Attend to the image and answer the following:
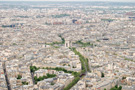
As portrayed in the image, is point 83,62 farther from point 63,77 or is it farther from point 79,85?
point 79,85

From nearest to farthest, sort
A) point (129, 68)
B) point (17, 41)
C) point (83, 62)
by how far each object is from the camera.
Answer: point (129, 68), point (83, 62), point (17, 41)

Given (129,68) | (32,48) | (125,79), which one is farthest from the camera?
(32,48)

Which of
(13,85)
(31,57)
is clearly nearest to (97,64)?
(31,57)

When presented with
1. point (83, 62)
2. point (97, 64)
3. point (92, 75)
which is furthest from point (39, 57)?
point (92, 75)

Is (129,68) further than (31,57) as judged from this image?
No

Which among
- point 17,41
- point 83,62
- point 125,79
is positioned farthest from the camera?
point 17,41

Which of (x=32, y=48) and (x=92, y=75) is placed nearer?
(x=92, y=75)

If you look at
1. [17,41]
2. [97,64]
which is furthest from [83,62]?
[17,41]

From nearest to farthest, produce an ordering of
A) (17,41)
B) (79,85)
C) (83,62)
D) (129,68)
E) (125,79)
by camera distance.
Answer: (79,85), (125,79), (129,68), (83,62), (17,41)

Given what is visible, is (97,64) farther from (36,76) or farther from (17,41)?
(17,41)
